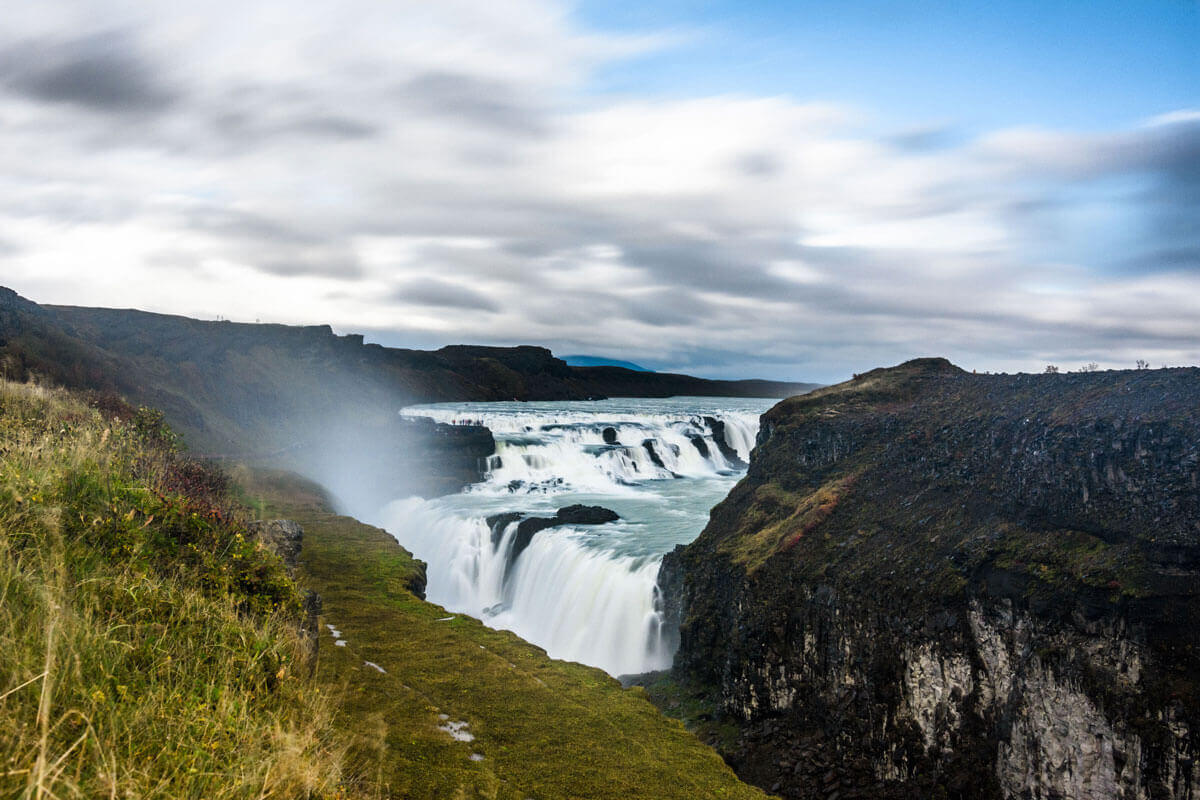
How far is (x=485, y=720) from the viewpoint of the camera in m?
8.72

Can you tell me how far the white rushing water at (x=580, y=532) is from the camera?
2103cm

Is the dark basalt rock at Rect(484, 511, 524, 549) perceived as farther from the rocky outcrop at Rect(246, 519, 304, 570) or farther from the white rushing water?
the rocky outcrop at Rect(246, 519, 304, 570)

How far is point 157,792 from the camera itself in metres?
3.83

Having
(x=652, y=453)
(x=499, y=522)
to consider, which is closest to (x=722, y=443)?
(x=652, y=453)

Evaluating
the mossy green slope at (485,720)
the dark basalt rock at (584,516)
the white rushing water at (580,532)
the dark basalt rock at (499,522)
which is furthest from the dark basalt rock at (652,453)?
the mossy green slope at (485,720)

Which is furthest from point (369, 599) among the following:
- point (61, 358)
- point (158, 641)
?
point (61, 358)

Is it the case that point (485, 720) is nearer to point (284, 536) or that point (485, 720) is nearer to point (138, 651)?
point (138, 651)

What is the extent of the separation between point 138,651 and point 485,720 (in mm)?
A: 4611

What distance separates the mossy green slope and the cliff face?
10.8 ft

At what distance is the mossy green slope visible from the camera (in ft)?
A: 23.4

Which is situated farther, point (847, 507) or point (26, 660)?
point (847, 507)

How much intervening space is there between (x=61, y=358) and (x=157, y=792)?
169 feet

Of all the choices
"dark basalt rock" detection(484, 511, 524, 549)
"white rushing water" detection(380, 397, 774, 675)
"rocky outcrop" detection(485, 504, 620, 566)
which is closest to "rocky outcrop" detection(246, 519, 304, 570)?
"white rushing water" detection(380, 397, 774, 675)

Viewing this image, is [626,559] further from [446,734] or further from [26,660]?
[26,660]
